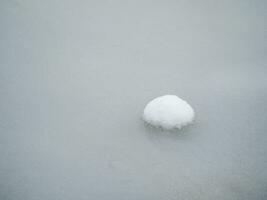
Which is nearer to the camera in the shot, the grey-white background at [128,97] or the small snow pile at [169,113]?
the grey-white background at [128,97]

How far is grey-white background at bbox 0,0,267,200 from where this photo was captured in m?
1.16

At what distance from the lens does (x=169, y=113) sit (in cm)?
135

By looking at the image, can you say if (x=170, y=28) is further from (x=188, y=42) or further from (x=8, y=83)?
(x=8, y=83)

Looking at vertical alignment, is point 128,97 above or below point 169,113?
above

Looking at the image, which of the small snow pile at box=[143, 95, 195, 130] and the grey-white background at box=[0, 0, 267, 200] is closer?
the grey-white background at box=[0, 0, 267, 200]

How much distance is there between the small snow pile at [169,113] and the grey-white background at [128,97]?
1.7 inches

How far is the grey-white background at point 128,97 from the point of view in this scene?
1.16 meters

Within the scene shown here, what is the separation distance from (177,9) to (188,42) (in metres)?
0.40

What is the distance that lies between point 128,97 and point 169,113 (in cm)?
30

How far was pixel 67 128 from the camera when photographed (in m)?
1.38

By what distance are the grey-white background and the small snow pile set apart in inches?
1.7

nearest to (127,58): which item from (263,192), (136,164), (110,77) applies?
(110,77)

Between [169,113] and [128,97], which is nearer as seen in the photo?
[169,113]

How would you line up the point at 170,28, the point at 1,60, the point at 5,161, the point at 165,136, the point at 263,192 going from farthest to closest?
the point at 170,28
the point at 1,60
the point at 165,136
the point at 5,161
the point at 263,192
